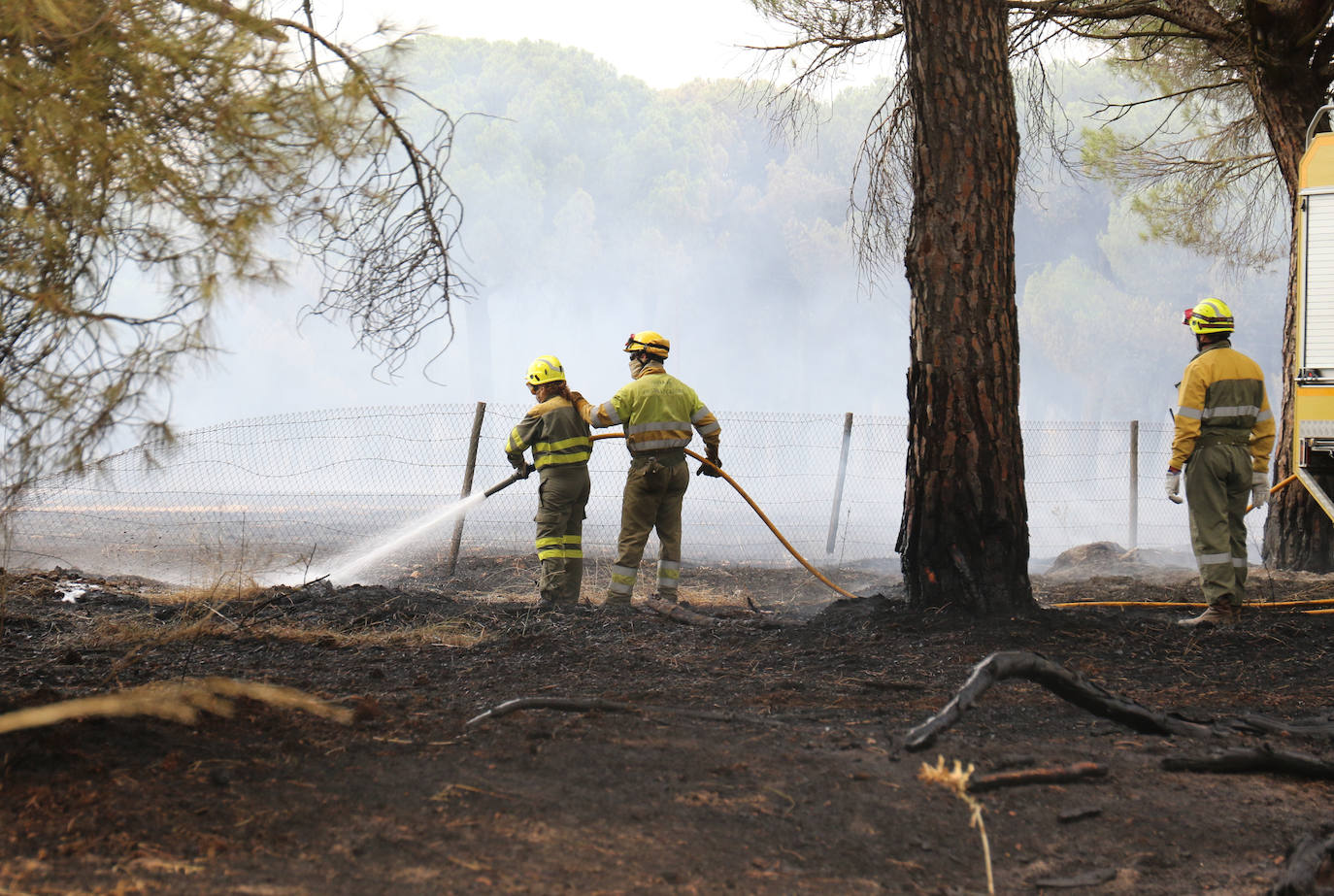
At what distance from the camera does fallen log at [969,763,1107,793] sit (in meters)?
3.07

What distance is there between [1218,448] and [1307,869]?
12.9ft

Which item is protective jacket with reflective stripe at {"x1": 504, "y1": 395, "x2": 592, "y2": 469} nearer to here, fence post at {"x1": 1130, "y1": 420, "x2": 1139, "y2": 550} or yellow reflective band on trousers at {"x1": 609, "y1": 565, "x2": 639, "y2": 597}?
yellow reflective band on trousers at {"x1": 609, "y1": 565, "x2": 639, "y2": 597}

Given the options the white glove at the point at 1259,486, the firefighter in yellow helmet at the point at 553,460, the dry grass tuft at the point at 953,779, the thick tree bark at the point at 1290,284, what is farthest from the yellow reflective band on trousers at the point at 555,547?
the thick tree bark at the point at 1290,284

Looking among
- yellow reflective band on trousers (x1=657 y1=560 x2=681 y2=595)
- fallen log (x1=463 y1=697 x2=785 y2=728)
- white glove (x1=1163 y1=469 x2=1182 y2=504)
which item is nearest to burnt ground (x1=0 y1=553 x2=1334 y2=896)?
fallen log (x1=463 y1=697 x2=785 y2=728)

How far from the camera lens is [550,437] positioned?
22.2ft

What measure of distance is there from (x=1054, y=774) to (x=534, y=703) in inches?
67.7

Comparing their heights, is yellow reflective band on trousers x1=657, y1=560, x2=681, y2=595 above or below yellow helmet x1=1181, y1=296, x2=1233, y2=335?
below

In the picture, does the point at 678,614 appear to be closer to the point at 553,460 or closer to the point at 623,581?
the point at 623,581

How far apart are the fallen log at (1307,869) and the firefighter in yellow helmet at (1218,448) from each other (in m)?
3.39

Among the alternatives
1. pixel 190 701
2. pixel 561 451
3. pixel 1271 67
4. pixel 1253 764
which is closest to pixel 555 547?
pixel 561 451

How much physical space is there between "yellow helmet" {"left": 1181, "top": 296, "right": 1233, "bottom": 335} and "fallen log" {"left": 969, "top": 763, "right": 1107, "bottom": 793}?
376cm

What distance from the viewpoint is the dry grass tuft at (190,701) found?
3.02 metres

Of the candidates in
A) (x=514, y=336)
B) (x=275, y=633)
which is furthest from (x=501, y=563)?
(x=514, y=336)

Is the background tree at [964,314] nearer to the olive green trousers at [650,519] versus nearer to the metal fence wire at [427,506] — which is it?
the olive green trousers at [650,519]
